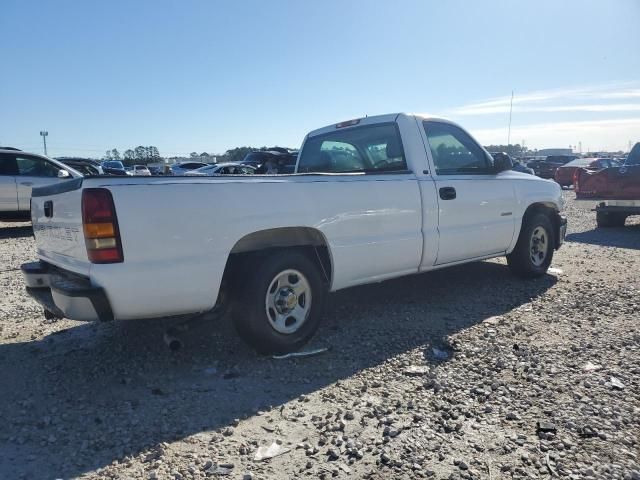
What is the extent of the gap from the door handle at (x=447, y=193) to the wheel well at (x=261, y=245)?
4.86 ft

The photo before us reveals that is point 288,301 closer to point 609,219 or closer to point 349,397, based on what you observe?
point 349,397

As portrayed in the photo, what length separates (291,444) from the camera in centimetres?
278

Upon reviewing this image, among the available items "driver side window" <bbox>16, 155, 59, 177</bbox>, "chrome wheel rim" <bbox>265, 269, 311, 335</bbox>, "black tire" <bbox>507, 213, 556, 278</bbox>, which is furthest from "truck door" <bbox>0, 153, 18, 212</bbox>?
"black tire" <bbox>507, 213, 556, 278</bbox>

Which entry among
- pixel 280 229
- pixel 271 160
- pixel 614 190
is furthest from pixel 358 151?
pixel 271 160

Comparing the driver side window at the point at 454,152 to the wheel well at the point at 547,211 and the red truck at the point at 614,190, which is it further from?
the red truck at the point at 614,190

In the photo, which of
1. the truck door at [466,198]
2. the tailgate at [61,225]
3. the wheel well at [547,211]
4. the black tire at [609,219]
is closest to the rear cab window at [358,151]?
the truck door at [466,198]

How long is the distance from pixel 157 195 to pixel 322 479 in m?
1.92

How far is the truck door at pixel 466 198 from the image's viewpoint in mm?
4953

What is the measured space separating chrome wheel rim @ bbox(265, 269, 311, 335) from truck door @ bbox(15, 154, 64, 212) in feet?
30.2

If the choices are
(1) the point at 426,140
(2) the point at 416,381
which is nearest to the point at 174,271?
(2) the point at 416,381

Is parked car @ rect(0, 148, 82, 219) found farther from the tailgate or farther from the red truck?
the red truck

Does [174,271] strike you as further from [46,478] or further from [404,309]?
[404,309]

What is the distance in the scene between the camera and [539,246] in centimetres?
632

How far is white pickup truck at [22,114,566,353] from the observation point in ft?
10.2
